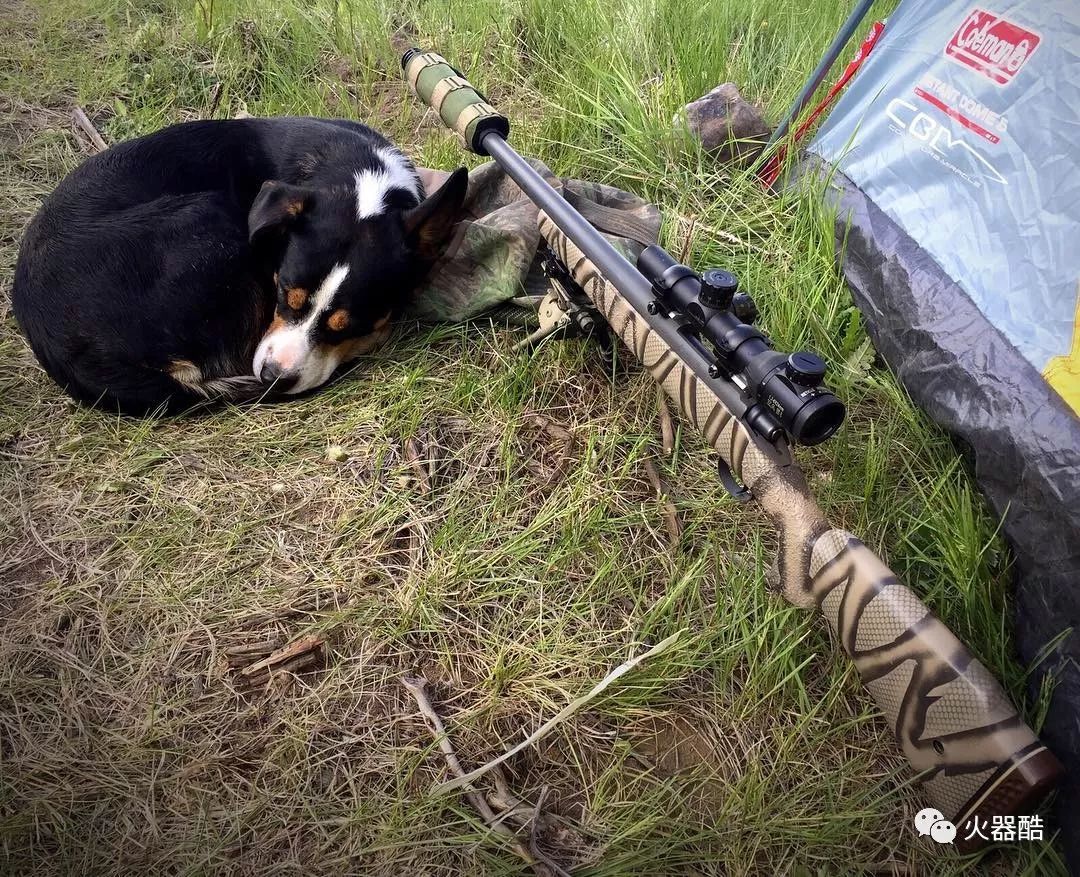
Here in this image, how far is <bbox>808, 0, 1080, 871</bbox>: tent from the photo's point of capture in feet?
7.47

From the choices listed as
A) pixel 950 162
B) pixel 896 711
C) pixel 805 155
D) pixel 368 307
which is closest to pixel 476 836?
pixel 896 711

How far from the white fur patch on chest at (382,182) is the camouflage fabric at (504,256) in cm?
35

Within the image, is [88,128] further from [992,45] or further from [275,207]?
[992,45]

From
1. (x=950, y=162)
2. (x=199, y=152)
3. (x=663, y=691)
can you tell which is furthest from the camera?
(x=199, y=152)

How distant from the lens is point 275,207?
3.17 metres

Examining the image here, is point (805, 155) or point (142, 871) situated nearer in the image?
point (142, 871)

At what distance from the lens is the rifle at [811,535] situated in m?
1.76

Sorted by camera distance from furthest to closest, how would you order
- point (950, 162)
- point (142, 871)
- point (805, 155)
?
point (805, 155), point (950, 162), point (142, 871)

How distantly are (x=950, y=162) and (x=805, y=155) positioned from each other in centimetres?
90

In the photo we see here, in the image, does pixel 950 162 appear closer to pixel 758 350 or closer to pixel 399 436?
pixel 758 350

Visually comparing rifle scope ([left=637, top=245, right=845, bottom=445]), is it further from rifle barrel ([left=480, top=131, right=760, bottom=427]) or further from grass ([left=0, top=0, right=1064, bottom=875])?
grass ([left=0, top=0, right=1064, bottom=875])

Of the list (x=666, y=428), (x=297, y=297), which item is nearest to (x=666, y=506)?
(x=666, y=428)

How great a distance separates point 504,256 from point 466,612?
1.68 meters

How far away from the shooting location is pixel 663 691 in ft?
7.60
